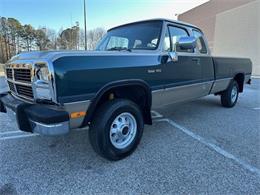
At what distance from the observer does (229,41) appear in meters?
22.2

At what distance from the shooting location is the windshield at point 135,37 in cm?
343

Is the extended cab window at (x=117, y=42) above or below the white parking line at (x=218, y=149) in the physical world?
above

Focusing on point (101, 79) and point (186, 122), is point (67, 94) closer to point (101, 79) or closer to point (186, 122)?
point (101, 79)

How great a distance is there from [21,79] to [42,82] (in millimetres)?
627

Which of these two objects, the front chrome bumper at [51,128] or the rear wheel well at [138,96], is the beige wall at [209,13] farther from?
the front chrome bumper at [51,128]

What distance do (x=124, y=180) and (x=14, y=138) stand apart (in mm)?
2293

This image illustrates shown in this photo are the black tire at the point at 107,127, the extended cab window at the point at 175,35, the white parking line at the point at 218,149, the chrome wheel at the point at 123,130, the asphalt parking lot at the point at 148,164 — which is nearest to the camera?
the asphalt parking lot at the point at 148,164

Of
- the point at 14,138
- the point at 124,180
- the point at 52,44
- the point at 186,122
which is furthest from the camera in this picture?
the point at 52,44

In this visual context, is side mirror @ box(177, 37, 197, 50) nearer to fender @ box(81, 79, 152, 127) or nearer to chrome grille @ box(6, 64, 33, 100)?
fender @ box(81, 79, 152, 127)

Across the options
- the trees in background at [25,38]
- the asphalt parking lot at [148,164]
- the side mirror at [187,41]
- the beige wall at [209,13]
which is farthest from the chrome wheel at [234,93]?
the trees in background at [25,38]

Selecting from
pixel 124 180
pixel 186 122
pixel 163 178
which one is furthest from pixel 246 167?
pixel 186 122

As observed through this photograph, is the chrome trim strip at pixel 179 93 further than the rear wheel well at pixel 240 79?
No

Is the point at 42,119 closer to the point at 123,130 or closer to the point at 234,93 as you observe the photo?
the point at 123,130

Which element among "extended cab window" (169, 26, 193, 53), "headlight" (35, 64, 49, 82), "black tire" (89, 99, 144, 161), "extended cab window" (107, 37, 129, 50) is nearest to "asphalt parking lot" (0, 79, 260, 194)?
"black tire" (89, 99, 144, 161)
